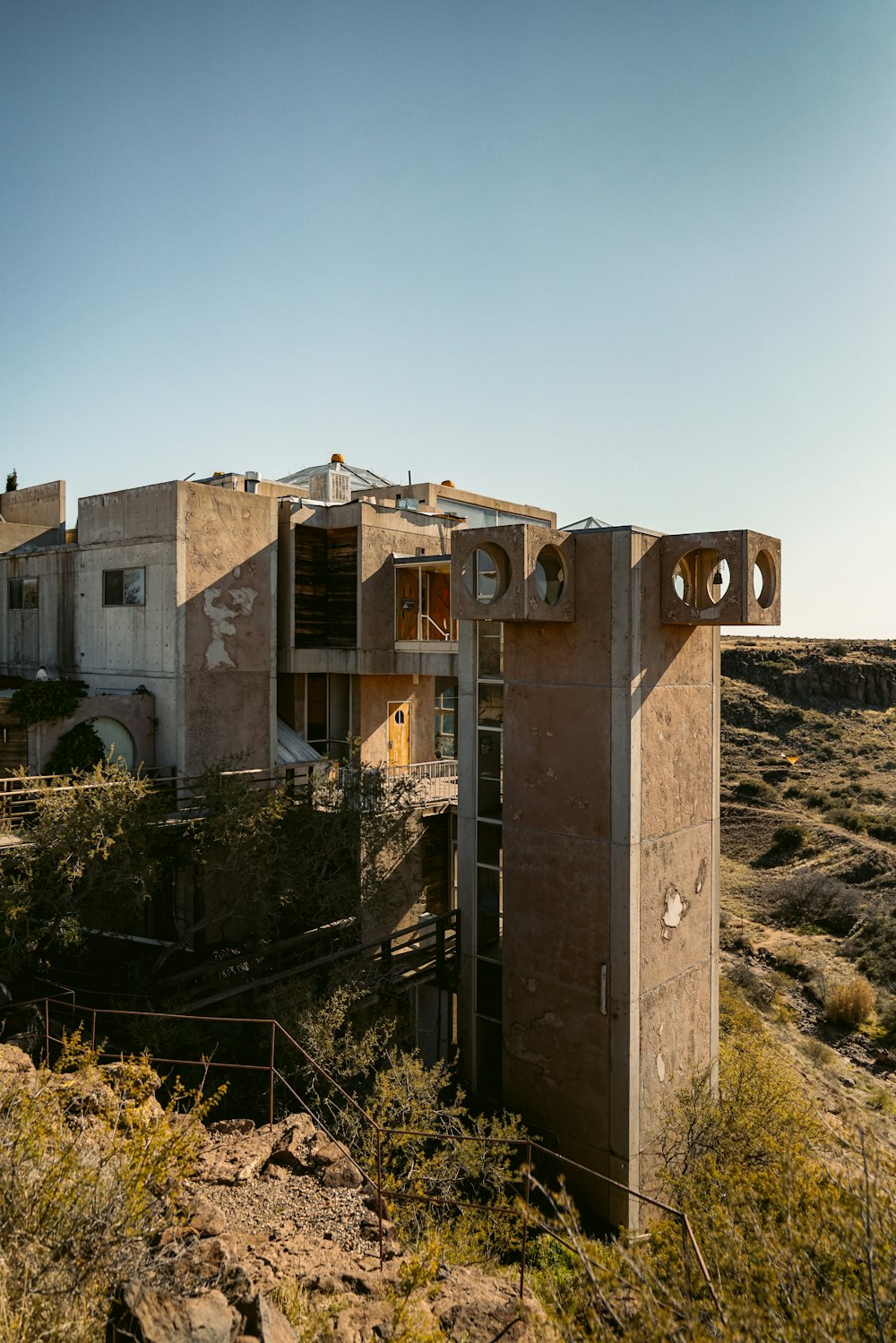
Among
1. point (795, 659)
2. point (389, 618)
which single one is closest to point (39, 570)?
point (389, 618)

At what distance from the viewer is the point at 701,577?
14297 mm

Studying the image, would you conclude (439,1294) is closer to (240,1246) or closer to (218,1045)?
(240,1246)

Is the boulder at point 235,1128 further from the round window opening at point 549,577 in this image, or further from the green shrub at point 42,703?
the green shrub at point 42,703

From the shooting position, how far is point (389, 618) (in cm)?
1998

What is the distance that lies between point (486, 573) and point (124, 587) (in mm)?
8064

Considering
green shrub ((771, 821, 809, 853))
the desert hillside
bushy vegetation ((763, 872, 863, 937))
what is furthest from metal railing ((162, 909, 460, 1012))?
green shrub ((771, 821, 809, 853))

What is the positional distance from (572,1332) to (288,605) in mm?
15336

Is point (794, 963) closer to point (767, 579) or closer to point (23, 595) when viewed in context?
point (767, 579)

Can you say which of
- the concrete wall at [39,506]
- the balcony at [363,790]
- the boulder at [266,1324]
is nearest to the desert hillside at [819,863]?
the balcony at [363,790]

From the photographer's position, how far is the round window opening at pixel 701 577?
1421 centimetres

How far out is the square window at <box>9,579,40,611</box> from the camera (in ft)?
65.7

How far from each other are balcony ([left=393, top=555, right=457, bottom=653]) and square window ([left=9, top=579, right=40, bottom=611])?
8.86 m

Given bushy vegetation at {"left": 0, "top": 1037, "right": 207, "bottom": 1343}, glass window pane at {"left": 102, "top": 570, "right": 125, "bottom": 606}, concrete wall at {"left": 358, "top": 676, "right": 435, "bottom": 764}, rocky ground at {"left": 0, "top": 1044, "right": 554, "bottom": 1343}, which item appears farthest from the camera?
concrete wall at {"left": 358, "top": 676, "right": 435, "bottom": 764}

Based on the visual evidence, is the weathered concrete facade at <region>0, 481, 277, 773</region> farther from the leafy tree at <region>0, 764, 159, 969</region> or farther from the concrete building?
the leafy tree at <region>0, 764, 159, 969</region>
